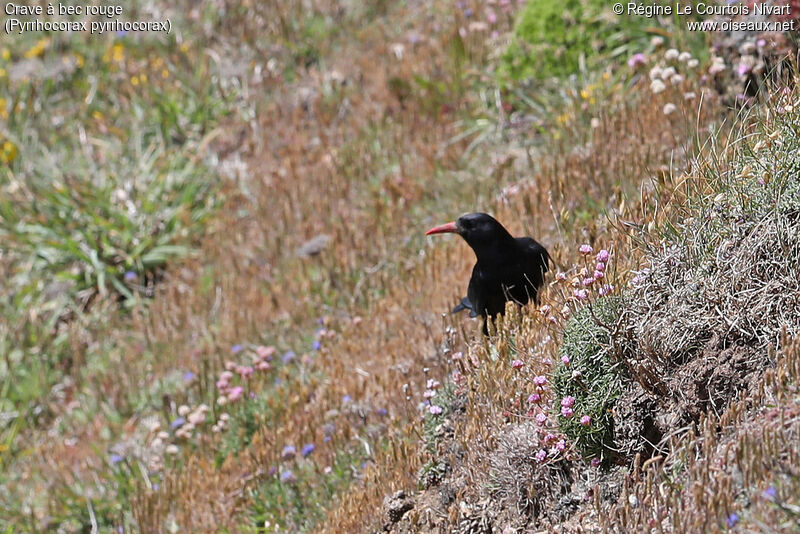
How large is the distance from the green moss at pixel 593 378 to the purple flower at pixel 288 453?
2.19m

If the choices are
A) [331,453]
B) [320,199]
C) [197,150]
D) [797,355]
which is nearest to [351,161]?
[320,199]

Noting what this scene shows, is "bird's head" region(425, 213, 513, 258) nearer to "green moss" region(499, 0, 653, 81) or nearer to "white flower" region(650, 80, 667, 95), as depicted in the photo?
"white flower" region(650, 80, 667, 95)

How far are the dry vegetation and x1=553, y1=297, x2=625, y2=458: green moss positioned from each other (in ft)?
0.05

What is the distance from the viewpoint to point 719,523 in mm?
2674

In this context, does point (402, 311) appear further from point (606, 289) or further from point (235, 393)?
point (606, 289)

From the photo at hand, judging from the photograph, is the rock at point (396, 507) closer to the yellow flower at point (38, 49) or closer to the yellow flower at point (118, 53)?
the yellow flower at point (118, 53)

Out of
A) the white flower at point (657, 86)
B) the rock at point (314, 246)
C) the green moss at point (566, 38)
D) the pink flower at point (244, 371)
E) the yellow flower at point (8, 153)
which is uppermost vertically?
the green moss at point (566, 38)

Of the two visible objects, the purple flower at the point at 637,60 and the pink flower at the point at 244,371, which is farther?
the purple flower at the point at 637,60

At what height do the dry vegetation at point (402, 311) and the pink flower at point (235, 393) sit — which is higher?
the dry vegetation at point (402, 311)

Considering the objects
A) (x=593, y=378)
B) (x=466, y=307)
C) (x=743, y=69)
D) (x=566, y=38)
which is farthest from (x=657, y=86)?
(x=593, y=378)

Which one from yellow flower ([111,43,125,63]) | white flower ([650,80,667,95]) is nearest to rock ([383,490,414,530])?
white flower ([650,80,667,95])

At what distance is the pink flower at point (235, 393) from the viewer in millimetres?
6000

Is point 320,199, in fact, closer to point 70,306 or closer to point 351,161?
point 351,161

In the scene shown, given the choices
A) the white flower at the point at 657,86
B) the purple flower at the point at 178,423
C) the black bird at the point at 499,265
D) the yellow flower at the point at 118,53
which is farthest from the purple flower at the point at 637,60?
the yellow flower at the point at 118,53
